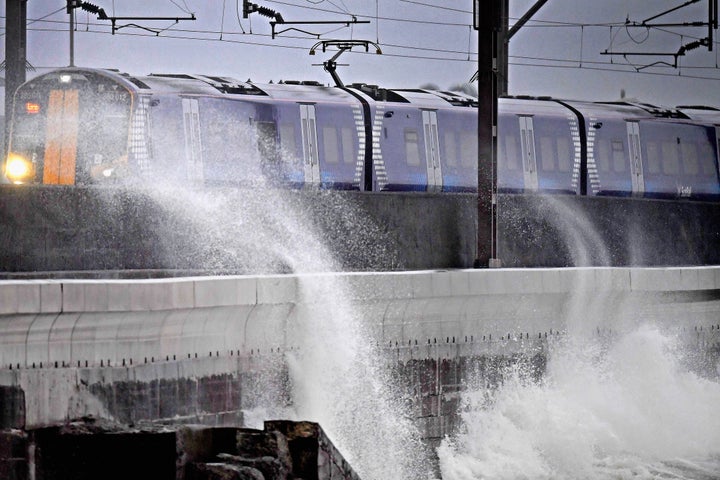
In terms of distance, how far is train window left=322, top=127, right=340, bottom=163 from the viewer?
27062mm

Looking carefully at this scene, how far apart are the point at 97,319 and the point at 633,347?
327 inches

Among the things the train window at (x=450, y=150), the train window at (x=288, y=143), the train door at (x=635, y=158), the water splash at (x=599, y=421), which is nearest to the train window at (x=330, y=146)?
the train window at (x=288, y=143)

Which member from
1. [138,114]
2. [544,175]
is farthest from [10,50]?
[544,175]

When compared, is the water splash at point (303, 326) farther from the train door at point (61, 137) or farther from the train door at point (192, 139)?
the train door at point (61, 137)

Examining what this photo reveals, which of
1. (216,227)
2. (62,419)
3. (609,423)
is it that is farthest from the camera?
(609,423)

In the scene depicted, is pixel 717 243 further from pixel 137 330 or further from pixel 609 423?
pixel 137 330

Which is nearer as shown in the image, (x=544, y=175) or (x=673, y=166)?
(x=544, y=175)

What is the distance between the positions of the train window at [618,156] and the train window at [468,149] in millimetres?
3790

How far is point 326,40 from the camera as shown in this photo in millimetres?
31141

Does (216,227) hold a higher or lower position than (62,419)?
higher

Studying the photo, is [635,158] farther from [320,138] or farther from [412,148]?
[320,138]

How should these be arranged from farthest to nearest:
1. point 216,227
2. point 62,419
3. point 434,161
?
point 434,161, point 216,227, point 62,419

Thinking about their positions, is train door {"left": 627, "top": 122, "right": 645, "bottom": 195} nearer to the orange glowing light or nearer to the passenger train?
the passenger train

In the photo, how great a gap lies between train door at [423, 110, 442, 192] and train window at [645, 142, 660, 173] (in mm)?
5794
